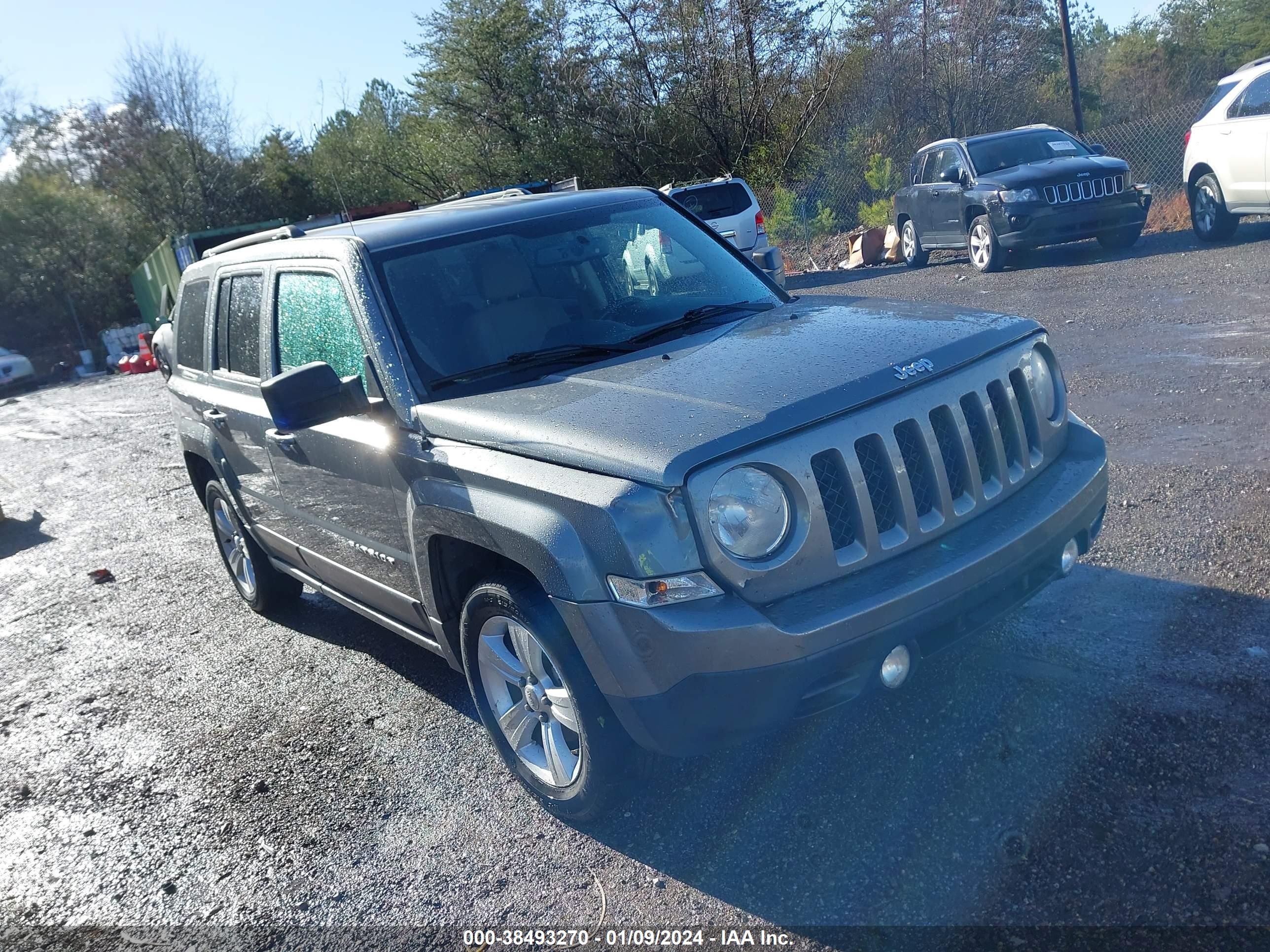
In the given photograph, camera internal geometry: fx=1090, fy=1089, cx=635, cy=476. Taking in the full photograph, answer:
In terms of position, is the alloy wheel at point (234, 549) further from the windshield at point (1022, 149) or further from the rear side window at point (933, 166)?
the rear side window at point (933, 166)

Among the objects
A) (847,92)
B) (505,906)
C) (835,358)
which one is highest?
(847,92)

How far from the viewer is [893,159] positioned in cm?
2283

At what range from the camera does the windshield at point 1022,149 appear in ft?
46.9

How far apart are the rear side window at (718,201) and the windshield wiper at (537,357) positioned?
11994 millimetres

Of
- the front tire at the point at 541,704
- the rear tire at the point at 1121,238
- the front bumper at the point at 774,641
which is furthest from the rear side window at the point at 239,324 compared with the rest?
the rear tire at the point at 1121,238

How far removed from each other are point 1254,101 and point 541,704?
446 inches

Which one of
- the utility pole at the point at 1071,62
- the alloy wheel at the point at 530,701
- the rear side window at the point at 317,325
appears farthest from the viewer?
the utility pole at the point at 1071,62

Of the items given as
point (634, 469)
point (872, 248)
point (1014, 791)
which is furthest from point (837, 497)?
point (872, 248)

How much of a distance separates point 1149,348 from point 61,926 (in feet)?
26.1

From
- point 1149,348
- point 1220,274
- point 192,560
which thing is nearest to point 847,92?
point 1220,274

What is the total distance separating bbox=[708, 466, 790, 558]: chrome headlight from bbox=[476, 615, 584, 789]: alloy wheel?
714 mm

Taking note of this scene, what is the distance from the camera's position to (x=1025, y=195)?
527 inches

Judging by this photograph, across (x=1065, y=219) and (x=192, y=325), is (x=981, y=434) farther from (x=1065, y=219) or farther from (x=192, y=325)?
(x=1065, y=219)

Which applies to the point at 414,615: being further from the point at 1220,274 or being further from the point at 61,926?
the point at 1220,274
